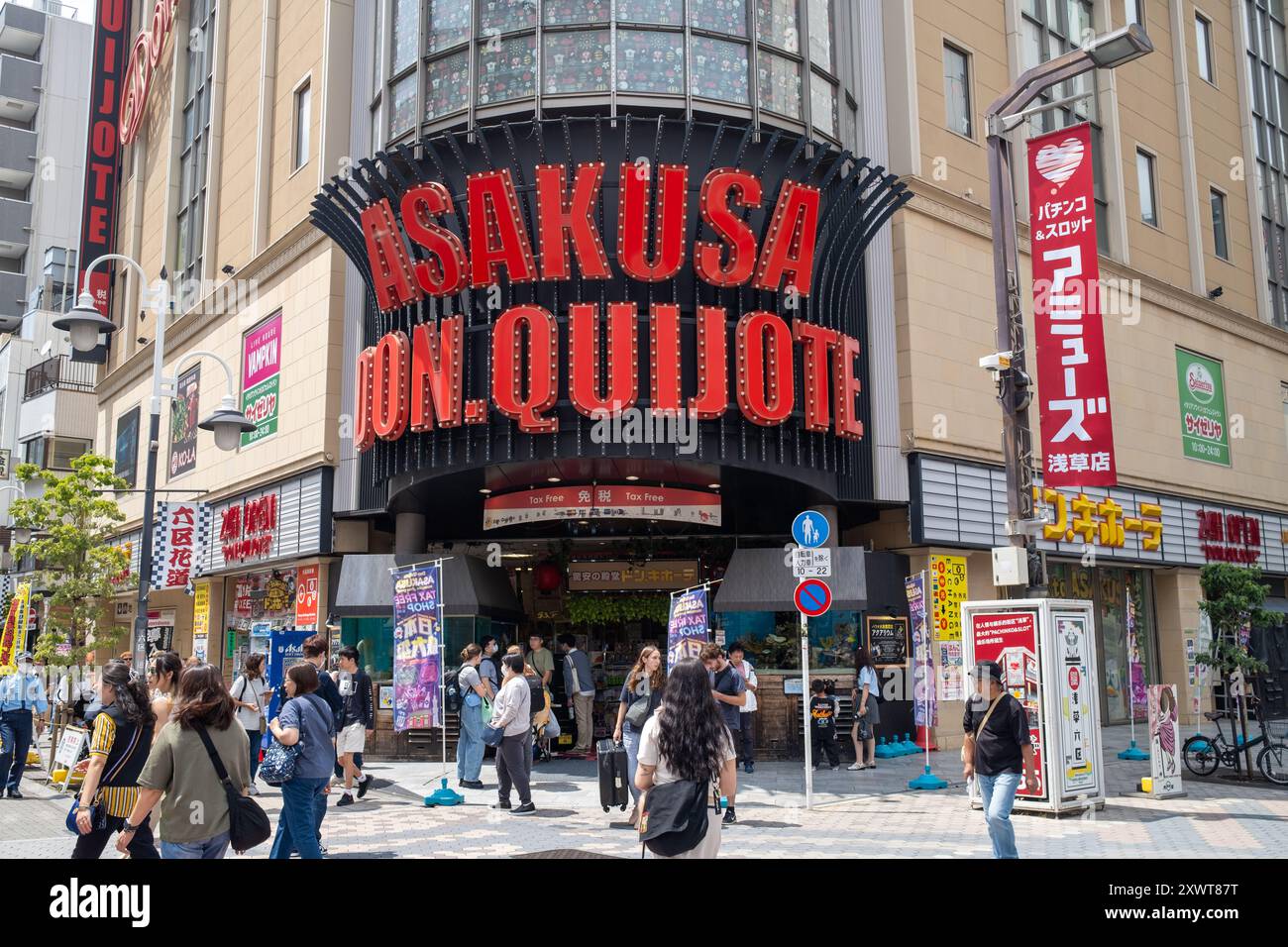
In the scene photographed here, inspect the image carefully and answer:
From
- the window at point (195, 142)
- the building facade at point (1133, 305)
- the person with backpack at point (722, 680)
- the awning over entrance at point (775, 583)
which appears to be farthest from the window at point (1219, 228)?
the window at point (195, 142)

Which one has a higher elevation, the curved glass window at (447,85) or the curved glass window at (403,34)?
the curved glass window at (403,34)

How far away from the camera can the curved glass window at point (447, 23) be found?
61.4ft

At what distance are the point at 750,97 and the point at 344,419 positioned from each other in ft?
31.1

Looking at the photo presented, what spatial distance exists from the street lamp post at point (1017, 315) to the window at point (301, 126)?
15331mm

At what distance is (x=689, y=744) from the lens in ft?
20.5

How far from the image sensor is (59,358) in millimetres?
43562

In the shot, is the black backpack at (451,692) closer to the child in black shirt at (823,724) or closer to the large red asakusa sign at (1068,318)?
the child in black shirt at (823,724)

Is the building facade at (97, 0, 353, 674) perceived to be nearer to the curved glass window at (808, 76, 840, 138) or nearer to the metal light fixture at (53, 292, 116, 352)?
the metal light fixture at (53, 292, 116, 352)

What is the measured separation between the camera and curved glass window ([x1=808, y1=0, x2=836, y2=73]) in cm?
1928

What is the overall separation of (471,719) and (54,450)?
1387 inches

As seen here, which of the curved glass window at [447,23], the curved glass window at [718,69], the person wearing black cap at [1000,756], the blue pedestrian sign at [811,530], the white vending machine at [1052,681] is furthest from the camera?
the curved glass window at [447,23]

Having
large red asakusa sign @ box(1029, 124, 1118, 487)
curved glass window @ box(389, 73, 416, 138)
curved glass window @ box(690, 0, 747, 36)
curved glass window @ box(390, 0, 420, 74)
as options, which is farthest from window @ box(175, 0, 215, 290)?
large red asakusa sign @ box(1029, 124, 1118, 487)

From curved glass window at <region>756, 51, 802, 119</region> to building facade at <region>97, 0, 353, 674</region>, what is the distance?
28.6ft
